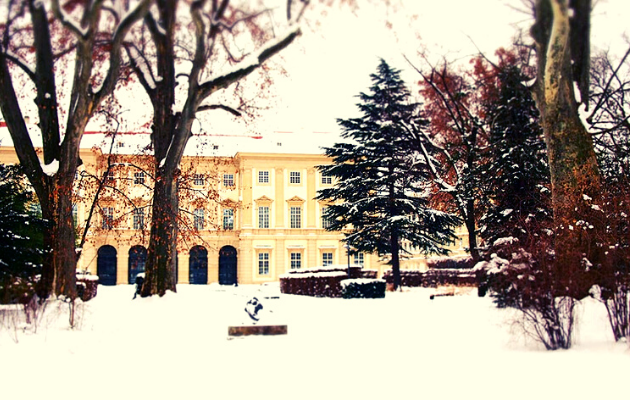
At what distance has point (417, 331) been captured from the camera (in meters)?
11.3

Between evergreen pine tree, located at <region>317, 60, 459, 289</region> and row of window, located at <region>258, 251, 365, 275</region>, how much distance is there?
23.4 metres

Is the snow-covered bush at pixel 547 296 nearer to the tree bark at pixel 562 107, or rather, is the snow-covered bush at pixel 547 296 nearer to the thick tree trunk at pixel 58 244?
the tree bark at pixel 562 107

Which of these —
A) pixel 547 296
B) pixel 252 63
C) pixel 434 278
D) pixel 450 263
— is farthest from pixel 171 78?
pixel 450 263

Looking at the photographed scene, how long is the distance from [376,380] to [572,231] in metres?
4.27

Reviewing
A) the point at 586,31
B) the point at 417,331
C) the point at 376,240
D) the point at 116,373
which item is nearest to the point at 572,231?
the point at 417,331

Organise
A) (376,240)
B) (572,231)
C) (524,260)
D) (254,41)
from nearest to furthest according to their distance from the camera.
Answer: (524,260)
(572,231)
(254,41)
(376,240)

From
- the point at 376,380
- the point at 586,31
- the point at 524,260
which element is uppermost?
the point at 586,31

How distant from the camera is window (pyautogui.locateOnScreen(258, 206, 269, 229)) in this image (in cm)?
5372

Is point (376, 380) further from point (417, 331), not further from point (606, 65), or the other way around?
point (606, 65)

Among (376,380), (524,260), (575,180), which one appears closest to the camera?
(376,380)

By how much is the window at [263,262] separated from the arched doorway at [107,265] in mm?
11902

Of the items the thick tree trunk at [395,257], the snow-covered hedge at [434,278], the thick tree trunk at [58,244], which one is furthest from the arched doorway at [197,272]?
the thick tree trunk at [58,244]

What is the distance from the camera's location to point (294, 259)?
2121 inches

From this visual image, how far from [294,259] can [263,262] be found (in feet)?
8.93
